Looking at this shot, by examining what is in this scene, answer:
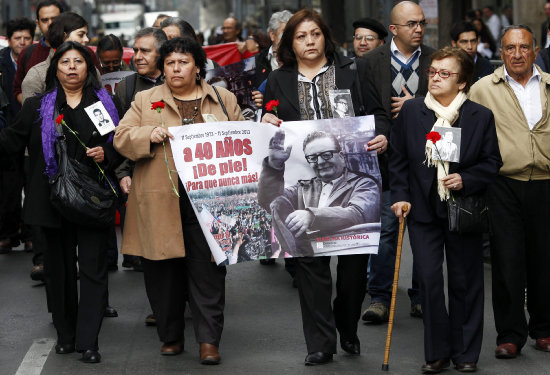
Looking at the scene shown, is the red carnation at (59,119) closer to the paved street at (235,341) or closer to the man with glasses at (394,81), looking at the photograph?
the paved street at (235,341)

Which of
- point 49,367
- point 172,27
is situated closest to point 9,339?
point 49,367

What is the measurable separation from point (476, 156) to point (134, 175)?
212cm

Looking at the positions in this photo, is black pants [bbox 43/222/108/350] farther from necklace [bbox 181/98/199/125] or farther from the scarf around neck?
the scarf around neck

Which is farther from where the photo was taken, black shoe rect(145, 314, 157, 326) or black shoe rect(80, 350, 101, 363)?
black shoe rect(145, 314, 157, 326)

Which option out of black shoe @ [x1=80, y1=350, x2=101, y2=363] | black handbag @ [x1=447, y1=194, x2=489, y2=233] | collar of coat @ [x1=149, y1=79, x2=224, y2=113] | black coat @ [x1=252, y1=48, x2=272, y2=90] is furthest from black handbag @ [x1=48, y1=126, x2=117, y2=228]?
black coat @ [x1=252, y1=48, x2=272, y2=90]

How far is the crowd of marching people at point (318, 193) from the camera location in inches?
278

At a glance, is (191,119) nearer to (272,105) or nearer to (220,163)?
(220,163)

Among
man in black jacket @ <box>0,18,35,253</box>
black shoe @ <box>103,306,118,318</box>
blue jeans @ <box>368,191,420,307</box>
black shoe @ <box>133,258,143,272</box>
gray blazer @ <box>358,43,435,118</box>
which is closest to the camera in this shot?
gray blazer @ <box>358,43,435,118</box>

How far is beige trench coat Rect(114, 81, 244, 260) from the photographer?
7.29m

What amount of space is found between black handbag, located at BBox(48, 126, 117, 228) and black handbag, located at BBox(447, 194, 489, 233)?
213cm

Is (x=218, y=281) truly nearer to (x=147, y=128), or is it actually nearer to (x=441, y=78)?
(x=147, y=128)

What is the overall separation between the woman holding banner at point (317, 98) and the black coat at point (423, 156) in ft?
0.77

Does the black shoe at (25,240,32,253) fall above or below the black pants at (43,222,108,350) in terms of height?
below

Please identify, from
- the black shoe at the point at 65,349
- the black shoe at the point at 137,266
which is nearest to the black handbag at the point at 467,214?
the black shoe at the point at 65,349
